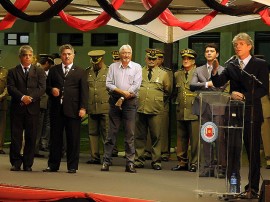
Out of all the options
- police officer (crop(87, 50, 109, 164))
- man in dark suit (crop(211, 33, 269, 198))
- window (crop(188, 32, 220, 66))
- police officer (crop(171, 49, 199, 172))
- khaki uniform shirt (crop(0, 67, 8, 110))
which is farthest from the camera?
window (crop(188, 32, 220, 66))

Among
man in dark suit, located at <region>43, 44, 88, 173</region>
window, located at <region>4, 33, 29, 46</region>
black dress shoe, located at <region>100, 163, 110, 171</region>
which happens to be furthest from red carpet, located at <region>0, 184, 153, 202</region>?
window, located at <region>4, 33, 29, 46</region>

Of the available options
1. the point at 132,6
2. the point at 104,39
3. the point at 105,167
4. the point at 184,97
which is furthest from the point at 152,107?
the point at 104,39

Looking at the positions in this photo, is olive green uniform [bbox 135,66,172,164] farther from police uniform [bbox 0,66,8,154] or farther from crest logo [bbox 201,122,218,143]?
crest logo [bbox 201,122,218,143]

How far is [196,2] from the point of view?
11047 mm

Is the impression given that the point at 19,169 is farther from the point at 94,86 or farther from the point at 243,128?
the point at 243,128

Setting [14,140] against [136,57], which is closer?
[14,140]

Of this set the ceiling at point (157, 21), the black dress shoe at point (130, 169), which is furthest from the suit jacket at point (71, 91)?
the ceiling at point (157, 21)

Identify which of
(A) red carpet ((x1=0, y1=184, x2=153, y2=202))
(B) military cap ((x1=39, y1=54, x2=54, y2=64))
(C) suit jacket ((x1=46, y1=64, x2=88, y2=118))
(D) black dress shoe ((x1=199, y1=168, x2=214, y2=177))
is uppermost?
(B) military cap ((x1=39, y1=54, x2=54, y2=64))

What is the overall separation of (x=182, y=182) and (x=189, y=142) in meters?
1.75

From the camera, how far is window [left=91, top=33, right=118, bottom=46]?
1781cm

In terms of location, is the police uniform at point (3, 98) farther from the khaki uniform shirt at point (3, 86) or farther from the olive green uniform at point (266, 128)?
the olive green uniform at point (266, 128)

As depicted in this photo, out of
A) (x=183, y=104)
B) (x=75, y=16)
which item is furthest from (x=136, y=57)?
(x=183, y=104)

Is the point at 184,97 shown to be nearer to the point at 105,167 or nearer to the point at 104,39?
the point at 105,167

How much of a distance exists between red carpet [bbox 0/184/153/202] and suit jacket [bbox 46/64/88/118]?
2.44m
